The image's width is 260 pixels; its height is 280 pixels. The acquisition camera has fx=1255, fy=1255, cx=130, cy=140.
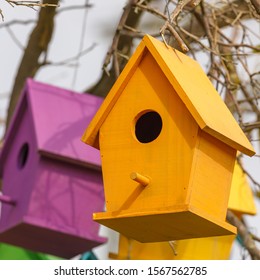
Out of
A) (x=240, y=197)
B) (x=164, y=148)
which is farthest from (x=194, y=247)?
(x=164, y=148)

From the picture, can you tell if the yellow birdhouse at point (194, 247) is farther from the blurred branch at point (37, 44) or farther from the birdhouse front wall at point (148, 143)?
the blurred branch at point (37, 44)

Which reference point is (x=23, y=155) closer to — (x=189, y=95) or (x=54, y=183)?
(x=54, y=183)

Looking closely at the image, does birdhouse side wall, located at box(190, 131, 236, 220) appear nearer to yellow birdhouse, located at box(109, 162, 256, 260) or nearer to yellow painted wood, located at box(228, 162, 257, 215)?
yellow birdhouse, located at box(109, 162, 256, 260)

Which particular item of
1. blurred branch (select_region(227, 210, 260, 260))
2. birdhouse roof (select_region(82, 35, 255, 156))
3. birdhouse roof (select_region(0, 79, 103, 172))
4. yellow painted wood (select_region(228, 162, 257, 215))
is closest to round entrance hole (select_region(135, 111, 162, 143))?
birdhouse roof (select_region(82, 35, 255, 156))

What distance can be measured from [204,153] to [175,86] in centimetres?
23

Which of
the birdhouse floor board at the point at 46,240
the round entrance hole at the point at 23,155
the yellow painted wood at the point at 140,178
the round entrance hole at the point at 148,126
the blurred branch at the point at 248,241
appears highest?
the round entrance hole at the point at 23,155

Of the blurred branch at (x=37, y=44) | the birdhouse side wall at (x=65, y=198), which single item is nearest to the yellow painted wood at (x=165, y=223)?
the birdhouse side wall at (x=65, y=198)

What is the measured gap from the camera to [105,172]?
405 cm

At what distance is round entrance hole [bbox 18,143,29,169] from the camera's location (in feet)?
18.1

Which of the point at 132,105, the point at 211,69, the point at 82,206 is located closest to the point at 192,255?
the point at 82,206

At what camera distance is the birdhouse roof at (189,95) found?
3.87 metres

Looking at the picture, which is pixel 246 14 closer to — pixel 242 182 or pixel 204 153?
pixel 242 182
